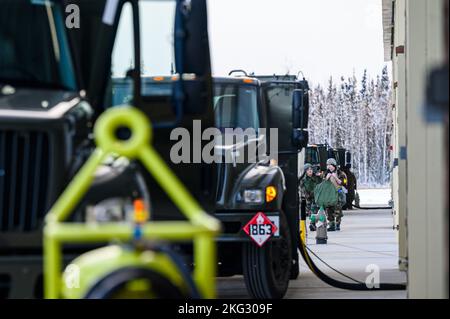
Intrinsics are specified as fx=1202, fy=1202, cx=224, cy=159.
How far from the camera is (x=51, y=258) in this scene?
3803 millimetres

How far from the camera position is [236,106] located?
13750 mm

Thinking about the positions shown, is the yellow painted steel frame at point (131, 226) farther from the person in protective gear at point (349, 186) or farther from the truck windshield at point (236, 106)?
the person in protective gear at point (349, 186)

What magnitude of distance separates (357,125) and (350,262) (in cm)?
11791

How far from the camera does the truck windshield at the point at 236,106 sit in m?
13.6

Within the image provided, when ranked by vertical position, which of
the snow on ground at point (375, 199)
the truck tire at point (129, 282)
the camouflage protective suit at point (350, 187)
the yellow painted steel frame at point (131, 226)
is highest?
the yellow painted steel frame at point (131, 226)

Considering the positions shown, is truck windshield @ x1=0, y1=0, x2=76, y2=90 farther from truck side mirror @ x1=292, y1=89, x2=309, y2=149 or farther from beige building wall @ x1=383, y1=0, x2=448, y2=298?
truck side mirror @ x1=292, y1=89, x2=309, y2=149

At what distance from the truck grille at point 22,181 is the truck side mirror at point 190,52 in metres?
1.18

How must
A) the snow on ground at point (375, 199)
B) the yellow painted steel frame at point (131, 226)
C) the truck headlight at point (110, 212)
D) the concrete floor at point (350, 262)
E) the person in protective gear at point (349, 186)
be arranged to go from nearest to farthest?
the yellow painted steel frame at point (131, 226) < the truck headlight at point (110, 212) < the concrete floor at point (350, 262) < the person in protective gear at point (349, 186) < the snow on ground at point (375, 199)

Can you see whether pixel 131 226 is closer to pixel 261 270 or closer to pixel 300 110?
pixel 261 270

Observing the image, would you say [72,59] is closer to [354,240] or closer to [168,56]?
[168,56]

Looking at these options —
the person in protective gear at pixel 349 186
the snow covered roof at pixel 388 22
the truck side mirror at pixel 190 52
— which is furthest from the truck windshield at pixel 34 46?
the person in protective gear at pixel 349 186

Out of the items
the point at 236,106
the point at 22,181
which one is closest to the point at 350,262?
the point at 236,106

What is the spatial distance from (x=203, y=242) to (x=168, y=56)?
187 inches

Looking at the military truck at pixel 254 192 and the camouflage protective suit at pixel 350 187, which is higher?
the military truck at pixel 254 192
